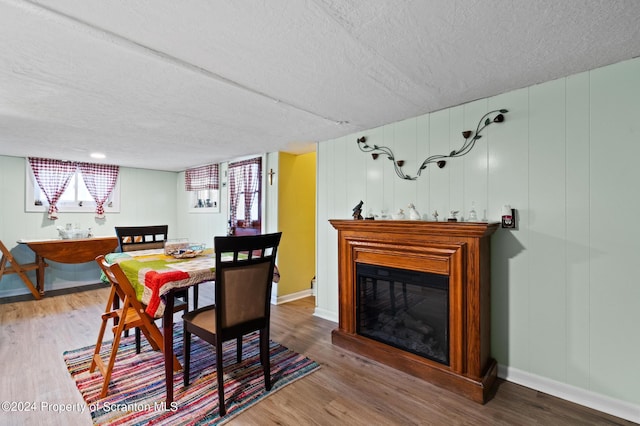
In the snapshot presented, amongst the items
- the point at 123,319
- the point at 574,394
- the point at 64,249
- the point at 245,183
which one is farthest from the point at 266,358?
the point at 64,249

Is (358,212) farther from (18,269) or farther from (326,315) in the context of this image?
(18,269)

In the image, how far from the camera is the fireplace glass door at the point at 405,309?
212cm

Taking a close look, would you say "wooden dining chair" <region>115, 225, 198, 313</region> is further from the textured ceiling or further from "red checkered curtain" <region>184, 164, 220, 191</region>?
"red checkered curtain" <region>184, 164, 220, 191</region>

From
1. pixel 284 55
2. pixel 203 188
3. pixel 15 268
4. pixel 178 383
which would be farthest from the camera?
pixel 203 188

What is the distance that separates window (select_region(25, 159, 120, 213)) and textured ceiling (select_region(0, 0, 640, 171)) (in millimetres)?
2280

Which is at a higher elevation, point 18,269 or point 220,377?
point 18,269

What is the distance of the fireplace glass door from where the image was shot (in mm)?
2119

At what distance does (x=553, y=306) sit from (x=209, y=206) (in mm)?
4745

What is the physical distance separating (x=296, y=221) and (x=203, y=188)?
2114 millimetres

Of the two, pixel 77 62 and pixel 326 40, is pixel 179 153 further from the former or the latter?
pixel 326 40

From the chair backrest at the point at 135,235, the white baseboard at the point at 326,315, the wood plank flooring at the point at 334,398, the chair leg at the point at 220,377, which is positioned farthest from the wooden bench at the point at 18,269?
the chair leg at the point at 220,377

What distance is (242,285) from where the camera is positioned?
1.77 metres

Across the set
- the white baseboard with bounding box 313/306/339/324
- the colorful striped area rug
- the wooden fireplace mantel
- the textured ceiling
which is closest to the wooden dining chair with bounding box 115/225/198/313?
the colorful striped area rug

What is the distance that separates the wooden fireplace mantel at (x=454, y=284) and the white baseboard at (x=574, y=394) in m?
0.13
